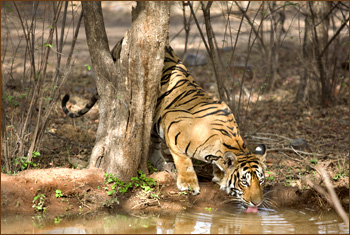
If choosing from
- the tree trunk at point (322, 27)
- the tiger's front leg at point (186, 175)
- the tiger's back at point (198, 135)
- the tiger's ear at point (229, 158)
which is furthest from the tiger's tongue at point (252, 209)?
the tree trunk at point (322, 27)

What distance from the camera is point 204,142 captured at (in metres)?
5.30

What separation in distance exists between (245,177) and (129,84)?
1.59m

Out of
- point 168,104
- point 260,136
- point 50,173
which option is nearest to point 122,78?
point 168,104

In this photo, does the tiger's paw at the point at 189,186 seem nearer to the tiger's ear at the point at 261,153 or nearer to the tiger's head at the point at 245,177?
the tiger's head at the point at 245,177

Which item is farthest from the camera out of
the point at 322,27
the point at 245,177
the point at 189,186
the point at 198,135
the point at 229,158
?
the point at 322,27

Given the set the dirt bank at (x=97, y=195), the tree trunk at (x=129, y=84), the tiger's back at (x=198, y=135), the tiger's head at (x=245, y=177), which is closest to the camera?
the dirt bank at (x=97, y=195)

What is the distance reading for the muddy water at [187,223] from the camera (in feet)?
14.1

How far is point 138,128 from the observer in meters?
5.18

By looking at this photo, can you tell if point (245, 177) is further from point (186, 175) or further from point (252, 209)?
point (186, 175)

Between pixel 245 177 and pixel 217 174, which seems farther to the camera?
pixel 217 174

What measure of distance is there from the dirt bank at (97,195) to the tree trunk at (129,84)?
28 cm

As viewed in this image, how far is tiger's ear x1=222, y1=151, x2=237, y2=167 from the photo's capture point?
499cm

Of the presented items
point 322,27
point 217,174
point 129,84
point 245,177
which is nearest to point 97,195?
point 129,84

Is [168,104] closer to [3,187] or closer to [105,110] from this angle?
[105,110]
